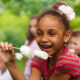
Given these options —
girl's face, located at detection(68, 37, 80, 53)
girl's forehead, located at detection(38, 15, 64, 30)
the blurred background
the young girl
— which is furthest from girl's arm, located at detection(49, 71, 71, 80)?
the blurred background

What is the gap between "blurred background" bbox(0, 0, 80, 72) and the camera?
15.2ft

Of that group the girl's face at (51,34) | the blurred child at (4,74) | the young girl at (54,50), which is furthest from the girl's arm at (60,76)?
the blurred child at (4,74)

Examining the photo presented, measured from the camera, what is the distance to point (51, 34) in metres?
1.48

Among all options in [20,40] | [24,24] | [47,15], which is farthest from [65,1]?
[24,24]

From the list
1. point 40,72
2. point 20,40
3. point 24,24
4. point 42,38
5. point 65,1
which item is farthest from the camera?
point 24,24

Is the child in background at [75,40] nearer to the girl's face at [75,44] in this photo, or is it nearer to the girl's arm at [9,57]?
the girl's face at [75,44]

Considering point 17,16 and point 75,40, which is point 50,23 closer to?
point 75,40

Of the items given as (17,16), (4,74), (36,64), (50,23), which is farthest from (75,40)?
(17,16)

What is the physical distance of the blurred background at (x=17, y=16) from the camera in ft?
15.2

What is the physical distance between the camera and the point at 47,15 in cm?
154

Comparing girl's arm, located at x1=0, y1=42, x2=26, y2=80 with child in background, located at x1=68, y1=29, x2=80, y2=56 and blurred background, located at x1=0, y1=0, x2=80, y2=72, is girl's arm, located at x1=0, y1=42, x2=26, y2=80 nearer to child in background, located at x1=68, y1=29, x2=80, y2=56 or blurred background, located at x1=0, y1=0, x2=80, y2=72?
child in background, located at x1=68, y1=29, x2=80, y2=56

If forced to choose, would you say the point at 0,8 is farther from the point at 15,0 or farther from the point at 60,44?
the point at 60,44

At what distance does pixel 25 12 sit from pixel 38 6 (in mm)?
335

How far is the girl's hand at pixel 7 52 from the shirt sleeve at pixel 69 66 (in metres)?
0.26
